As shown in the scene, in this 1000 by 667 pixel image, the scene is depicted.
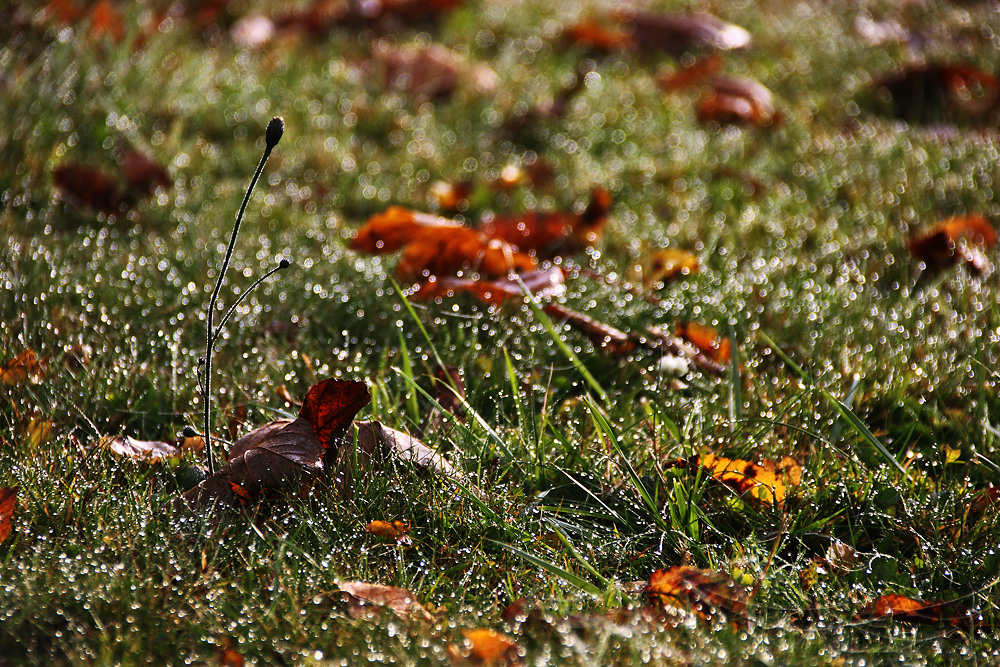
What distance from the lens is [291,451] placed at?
146 centimetres

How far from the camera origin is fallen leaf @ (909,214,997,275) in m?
2.39

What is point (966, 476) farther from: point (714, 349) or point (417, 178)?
point (417, 178)

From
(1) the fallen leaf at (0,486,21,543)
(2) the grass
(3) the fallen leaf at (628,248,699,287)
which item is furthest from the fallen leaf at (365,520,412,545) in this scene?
(3) the fallen leaf at (628,248,699,287)

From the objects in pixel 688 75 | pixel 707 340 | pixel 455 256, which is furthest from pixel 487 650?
pixel 688 75

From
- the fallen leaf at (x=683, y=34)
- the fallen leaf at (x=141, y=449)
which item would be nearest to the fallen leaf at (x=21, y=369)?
the fallen leaf at (x=141, y=449)

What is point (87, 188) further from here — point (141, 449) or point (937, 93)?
point (937, 93)

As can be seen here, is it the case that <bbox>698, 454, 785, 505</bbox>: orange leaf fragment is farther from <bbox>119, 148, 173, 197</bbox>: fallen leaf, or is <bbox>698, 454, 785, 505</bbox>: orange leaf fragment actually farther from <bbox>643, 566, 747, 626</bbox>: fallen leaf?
<bbox>119, 148, 173, 197</bbox>: fallen leaf

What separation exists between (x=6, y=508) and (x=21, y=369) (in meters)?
0.42

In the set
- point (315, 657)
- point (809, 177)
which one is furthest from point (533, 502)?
point (809, 177)

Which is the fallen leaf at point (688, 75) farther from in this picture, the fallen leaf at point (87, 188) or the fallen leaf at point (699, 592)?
the fallen leaf at point (699, 592)

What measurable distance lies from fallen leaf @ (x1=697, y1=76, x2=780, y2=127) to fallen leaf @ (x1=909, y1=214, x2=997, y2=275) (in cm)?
106

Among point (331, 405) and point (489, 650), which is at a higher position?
point (331, 405)

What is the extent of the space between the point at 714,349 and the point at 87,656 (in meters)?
1.36

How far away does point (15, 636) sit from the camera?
3.70ft
